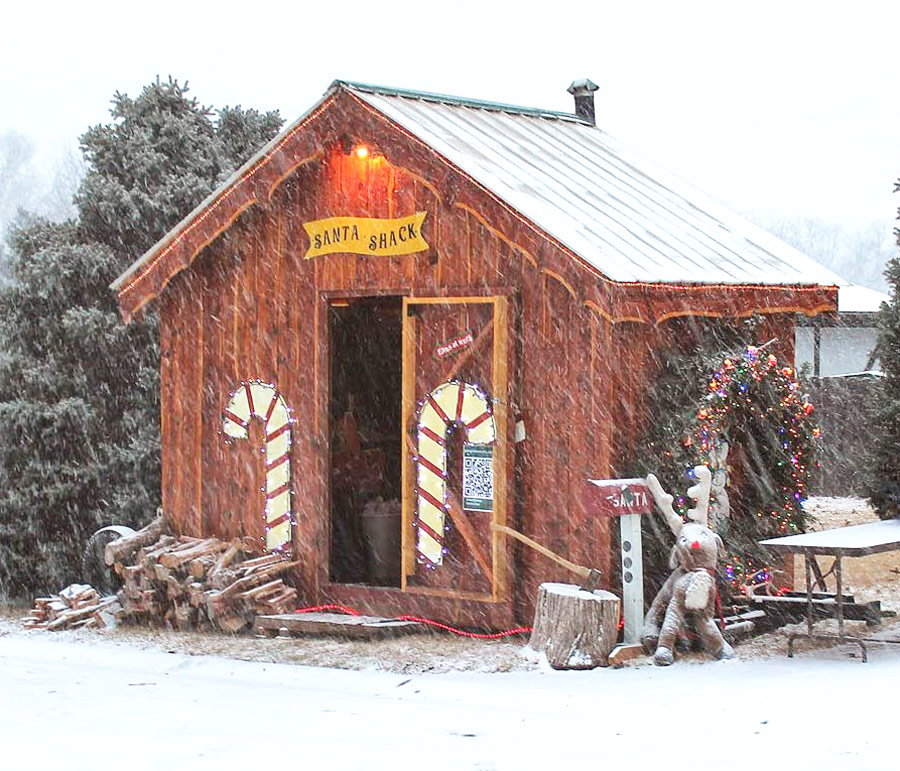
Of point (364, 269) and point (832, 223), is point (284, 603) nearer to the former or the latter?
point (364, 269)

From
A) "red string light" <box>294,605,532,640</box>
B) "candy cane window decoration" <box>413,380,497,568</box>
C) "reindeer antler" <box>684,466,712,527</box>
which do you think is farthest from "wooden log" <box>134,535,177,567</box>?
"reindeer antler" <box>684,466,712,527</box>

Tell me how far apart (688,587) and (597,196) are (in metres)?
4.57

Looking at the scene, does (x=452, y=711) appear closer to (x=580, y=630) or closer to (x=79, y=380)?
(x=580, y=630)

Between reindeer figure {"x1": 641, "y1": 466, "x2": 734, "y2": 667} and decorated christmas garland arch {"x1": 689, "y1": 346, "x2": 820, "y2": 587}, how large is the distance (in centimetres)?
77

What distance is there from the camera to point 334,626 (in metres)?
13.7

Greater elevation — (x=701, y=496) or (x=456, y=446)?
(x=456, y=446)

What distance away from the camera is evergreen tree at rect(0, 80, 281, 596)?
19234 millimetres

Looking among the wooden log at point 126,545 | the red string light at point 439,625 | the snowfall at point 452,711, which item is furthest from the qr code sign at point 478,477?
the wooden log at point 126,545

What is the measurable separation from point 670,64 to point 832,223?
1813cm

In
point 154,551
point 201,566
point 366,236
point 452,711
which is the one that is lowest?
point 452,711

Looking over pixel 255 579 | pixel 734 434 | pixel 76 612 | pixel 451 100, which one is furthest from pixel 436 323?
pixel 76 612

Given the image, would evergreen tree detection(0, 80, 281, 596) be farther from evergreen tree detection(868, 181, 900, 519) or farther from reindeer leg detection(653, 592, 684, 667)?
evergreen tree detection(868, 181, 900, 519)

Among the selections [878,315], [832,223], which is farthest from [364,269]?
[832,223]

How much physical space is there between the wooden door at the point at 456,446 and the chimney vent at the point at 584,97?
6042mm
